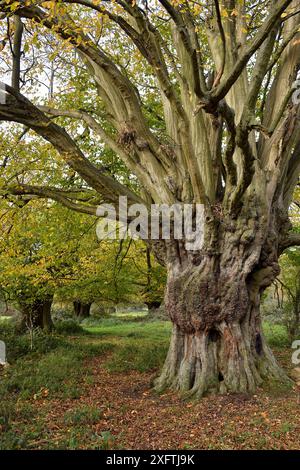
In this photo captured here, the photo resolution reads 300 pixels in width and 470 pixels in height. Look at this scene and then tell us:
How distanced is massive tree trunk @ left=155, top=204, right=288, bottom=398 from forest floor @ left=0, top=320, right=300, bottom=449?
394mm

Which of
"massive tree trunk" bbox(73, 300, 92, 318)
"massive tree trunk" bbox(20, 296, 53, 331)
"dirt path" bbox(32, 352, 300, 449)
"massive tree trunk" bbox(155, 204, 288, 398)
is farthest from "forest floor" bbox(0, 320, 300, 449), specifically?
"massive tree trunk" bbox(73, 300, 92, 318)

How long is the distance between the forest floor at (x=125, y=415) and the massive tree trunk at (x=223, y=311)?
394 mm

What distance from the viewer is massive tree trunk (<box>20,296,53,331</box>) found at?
1440cm

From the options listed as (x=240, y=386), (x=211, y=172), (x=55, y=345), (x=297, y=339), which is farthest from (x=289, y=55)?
(x=55, y=345)

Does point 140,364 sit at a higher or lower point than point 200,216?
lower

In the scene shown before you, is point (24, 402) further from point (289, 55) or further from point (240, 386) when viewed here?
point (289, 55)

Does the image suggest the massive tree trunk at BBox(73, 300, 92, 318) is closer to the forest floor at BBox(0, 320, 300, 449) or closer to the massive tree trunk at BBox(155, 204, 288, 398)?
the forest floor at BBox(0, 320, 300, 449)

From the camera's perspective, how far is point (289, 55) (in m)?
7.42

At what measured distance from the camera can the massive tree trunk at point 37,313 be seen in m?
14.4

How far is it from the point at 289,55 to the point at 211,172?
2.88 m

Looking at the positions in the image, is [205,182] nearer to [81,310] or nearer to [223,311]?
[223,311]

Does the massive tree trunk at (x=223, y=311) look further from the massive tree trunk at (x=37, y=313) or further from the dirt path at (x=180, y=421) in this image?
the massive tree trunk at (x=37, y=313)

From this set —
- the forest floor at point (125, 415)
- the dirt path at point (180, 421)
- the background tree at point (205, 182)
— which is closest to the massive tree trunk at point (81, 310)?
the forest floor at point (125, 415)

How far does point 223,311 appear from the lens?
6.39 m
